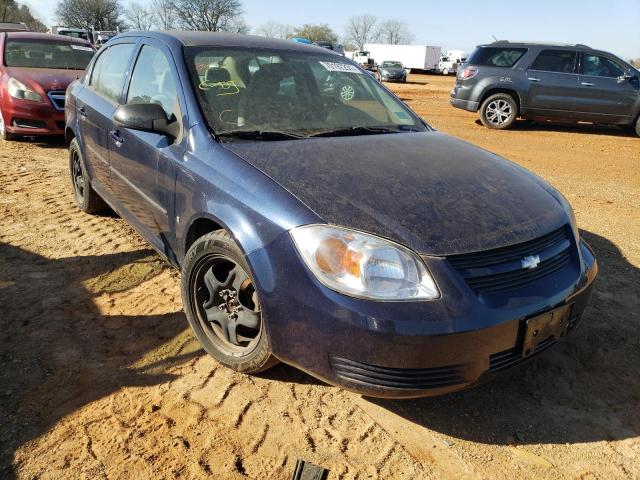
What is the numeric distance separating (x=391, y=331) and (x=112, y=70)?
322cm

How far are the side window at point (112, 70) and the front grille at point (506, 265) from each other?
285cm

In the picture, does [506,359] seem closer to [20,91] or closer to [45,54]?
[20,91]

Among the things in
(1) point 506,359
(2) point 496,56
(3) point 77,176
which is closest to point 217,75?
(1) point 506,359

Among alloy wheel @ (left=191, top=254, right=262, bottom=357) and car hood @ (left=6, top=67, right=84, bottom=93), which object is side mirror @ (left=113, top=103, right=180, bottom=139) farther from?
car hood @ (left=6, top=67, right=84, bottom=93)

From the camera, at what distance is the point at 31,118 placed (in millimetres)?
7527

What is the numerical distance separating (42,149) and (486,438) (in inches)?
303

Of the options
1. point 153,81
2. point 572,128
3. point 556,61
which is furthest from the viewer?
point 572,128

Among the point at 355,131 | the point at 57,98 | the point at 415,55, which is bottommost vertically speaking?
the point at 57,98

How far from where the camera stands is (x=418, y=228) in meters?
2.11

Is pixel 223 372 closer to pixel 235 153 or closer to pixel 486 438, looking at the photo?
pixel 235 153

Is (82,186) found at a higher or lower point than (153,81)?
lower

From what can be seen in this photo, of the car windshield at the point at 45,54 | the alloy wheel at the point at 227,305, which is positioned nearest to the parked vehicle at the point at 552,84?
the car windshield at the point at 45,54

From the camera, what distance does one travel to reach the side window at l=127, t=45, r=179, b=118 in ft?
9.82

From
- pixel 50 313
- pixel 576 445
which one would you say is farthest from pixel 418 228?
pixel 50 313
